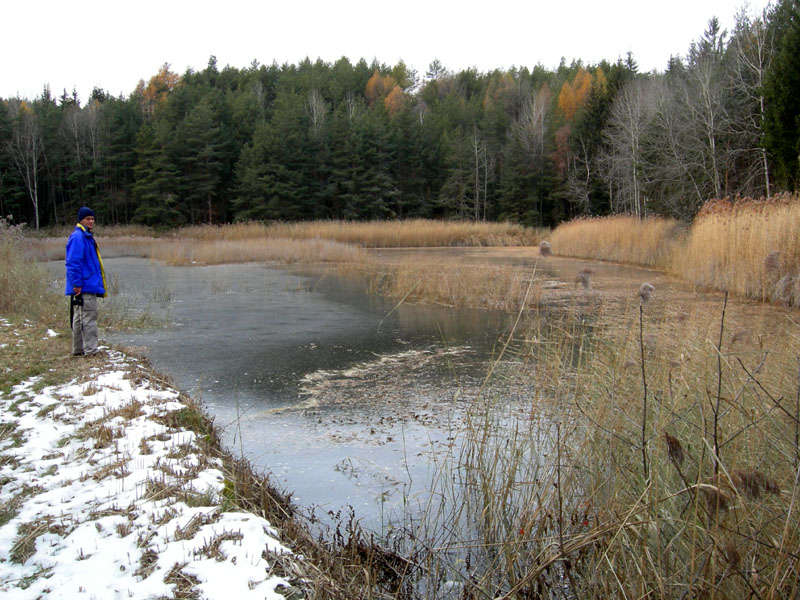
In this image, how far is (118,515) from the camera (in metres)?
2.92

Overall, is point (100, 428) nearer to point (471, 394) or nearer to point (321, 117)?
point (471, 394)

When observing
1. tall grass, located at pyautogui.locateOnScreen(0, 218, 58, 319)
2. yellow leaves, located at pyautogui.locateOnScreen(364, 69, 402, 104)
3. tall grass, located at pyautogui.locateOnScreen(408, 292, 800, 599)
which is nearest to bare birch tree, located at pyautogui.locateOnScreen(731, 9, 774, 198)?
tall grass, located at pyautogui.locateOnScreen(408, 292, 800, 599)

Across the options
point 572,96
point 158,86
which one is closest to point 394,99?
point 572,96

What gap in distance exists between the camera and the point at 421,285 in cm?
1232

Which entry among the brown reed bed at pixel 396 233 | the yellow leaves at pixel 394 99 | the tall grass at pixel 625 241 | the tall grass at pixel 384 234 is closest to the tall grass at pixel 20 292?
the tall grass at pixel 625 241

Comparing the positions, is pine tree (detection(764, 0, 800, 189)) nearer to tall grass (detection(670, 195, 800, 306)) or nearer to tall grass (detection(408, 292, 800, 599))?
tall grass (detection(670, 195, 800, 306))

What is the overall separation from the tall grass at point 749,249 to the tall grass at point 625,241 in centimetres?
351

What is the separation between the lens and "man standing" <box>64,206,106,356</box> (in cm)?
622

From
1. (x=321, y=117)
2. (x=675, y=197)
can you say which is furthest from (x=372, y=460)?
(x=321, y=117)

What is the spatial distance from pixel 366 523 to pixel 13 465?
2122 mm

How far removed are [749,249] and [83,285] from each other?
9.95 meters

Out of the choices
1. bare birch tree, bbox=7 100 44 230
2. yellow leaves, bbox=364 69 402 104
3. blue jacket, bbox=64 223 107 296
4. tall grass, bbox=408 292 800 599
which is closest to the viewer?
tall grass, bbox=408 292 800 599

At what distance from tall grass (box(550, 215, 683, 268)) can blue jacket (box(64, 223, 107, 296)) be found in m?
13.3

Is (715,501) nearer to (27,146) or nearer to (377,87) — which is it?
(27,146)
